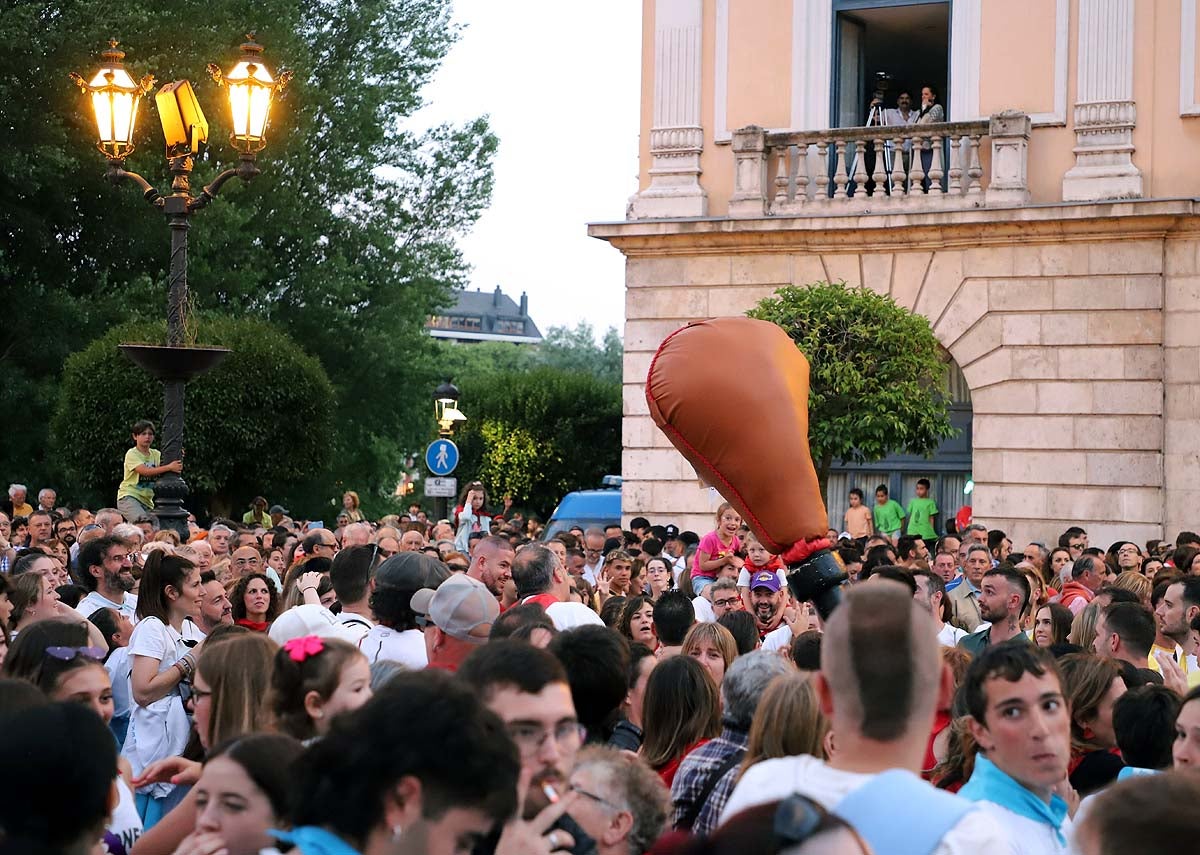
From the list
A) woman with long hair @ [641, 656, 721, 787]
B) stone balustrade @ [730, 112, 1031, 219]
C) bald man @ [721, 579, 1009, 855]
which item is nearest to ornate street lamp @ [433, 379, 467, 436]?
stone balustrade @ [730, 112, 1031, 219]

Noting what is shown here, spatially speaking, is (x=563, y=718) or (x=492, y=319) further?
(x=492, y=319)

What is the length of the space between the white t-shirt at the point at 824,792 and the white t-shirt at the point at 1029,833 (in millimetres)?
677

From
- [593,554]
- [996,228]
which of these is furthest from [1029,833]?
[996,228]

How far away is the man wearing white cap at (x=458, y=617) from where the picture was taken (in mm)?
6797

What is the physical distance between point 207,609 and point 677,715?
317 cm

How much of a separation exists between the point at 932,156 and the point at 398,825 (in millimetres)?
18435

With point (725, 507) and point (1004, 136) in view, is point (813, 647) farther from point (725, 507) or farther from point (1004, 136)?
point (1004, 136)

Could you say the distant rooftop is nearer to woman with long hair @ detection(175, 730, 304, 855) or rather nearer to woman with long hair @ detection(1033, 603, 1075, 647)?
woman with long hair @ detection(1033, 603, 1075, 647)

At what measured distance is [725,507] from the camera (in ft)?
42.5

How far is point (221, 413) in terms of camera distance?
76.4ft

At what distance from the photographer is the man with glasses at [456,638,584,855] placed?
12.9 feet

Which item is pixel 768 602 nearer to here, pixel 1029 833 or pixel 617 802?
pixel 1029 833

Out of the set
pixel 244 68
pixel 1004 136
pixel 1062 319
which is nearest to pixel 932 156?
pixel 1004 136

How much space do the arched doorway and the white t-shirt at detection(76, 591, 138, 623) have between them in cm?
1462
